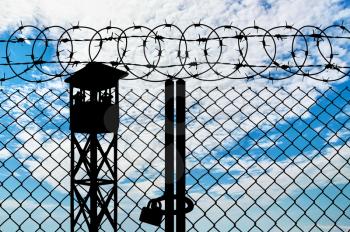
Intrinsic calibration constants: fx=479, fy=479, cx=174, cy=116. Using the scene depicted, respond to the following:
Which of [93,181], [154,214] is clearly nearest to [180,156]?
[154,214]

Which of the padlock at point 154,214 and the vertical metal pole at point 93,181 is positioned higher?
the vertical metal pole at point 93,181

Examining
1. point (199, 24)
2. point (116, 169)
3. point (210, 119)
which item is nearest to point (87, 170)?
point (116, 169)

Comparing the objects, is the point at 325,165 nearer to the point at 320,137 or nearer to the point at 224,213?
the point at 320,137

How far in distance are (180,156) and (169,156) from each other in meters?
0.08

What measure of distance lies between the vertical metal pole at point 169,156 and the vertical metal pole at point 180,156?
38mm

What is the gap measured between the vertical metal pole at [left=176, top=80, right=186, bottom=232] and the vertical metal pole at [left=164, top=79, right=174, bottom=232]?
4 cm

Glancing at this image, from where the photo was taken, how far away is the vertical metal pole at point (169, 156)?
11.2 feet

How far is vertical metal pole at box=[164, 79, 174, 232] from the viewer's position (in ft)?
11.2

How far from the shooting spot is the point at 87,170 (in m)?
4.72

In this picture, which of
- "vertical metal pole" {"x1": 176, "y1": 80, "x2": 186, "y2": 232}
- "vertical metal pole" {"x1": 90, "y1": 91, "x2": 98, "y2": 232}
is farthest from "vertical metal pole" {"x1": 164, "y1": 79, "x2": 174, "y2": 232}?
"vertical metal pole" {"x1": 90, "y1": 91, "x2": 98, "y2": 232}

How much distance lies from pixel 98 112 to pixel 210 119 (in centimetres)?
117

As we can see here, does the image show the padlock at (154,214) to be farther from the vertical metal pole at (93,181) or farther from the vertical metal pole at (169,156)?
the vertical metal pole at (93,181)

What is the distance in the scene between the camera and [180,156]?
3.53 meters

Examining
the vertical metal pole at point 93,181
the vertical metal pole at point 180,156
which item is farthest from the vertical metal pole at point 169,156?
the vertical metal pole at point 93,181
